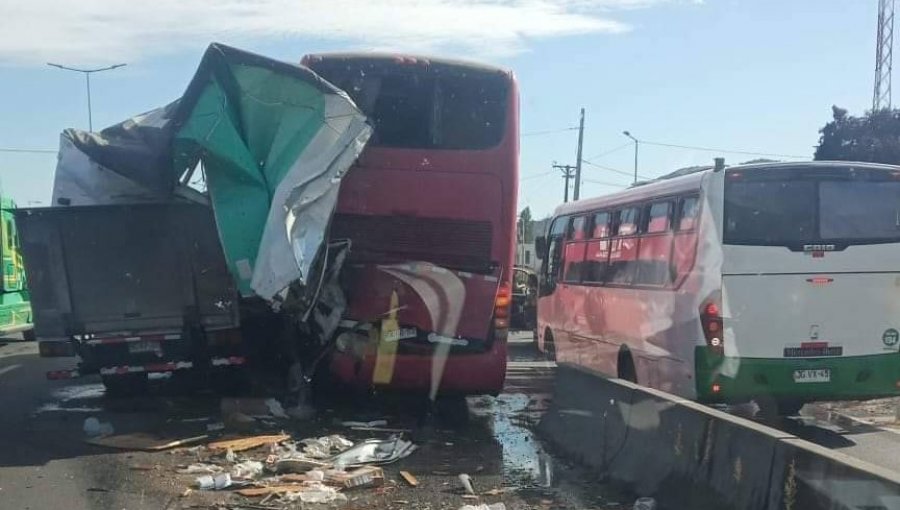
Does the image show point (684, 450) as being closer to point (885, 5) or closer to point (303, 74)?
point (303, 74)

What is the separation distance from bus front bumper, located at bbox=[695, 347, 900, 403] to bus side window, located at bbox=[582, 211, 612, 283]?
3.66 meters

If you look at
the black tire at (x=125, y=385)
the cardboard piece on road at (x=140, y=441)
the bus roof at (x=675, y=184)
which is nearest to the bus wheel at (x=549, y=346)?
the bus roof at (x=675, y=184)

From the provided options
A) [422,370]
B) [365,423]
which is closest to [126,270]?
[365,423]

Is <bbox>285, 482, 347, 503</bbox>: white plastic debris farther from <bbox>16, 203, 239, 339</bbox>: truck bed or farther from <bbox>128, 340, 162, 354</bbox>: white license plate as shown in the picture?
<bbox>128, 340, 162, 354</bbox>: white license plate

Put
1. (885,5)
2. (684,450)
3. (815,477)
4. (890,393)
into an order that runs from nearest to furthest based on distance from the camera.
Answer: (815,477)
(684,450)
(890,393)
(885,5)

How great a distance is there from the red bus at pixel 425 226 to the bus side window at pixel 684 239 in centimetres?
184

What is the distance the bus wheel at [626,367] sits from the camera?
1241 cm

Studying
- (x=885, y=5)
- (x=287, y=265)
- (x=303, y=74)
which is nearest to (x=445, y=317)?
(x=287, y=265)

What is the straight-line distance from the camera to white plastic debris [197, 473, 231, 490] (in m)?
7.71

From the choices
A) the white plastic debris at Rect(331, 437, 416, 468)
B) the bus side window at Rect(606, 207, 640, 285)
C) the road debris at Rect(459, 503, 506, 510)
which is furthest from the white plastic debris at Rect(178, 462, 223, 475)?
the bus side window at Rect(606, 207, 640, 285)

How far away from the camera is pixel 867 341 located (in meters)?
10.2

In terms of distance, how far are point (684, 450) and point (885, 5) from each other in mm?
45379

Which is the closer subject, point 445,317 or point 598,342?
point 445,317

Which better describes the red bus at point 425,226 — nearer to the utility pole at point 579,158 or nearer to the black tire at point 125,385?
the black tire at point 125,385
